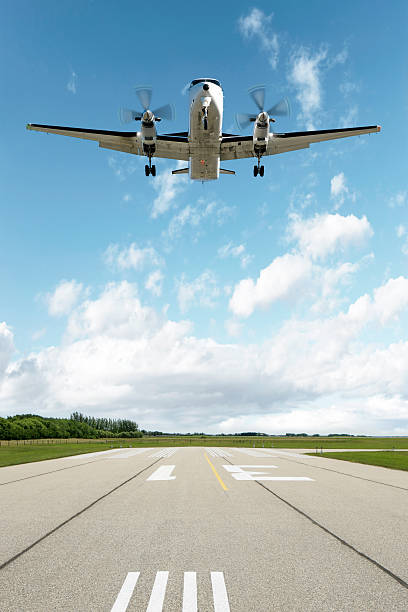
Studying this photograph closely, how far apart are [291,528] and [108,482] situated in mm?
9294

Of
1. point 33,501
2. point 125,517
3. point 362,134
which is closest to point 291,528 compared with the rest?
point 125,517

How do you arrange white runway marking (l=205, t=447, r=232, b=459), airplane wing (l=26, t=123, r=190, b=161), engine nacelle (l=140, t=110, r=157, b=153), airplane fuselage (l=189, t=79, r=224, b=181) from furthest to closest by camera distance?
white runway marking (l=205, t=447, r=232, b=459)
airplane wing (l=26, t=123, r=190, b=161)
engine nacelle (l=140, t=110, r=157, b=153)
airplane fuselage (l=189, t=79, r=224, b=181)

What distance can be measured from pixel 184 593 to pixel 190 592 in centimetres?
7

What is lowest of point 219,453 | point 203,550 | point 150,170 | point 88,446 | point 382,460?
point 88,446

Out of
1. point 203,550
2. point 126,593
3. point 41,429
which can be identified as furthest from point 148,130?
point 41,429

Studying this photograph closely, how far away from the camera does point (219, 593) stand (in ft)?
16.4

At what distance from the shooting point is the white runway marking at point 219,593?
4.64 m

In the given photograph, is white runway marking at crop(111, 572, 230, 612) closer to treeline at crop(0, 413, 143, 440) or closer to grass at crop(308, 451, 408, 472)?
grass at crop(308, 451, 408, 472)

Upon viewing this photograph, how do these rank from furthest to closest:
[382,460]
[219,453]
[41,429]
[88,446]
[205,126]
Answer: [41,429], [88,446], [219,453], [382,460], [205,126]

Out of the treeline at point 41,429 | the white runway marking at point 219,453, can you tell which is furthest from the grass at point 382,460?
the treeline at point 41,429

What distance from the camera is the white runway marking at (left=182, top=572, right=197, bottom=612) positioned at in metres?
4.65

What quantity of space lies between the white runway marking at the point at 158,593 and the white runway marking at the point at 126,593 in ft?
0.80

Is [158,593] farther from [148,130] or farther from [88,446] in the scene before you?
[88,446]

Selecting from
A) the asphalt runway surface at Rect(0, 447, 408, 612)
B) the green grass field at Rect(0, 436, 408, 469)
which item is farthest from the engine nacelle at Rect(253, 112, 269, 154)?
the green grass field at Rect(0, 436, 408, 469)
